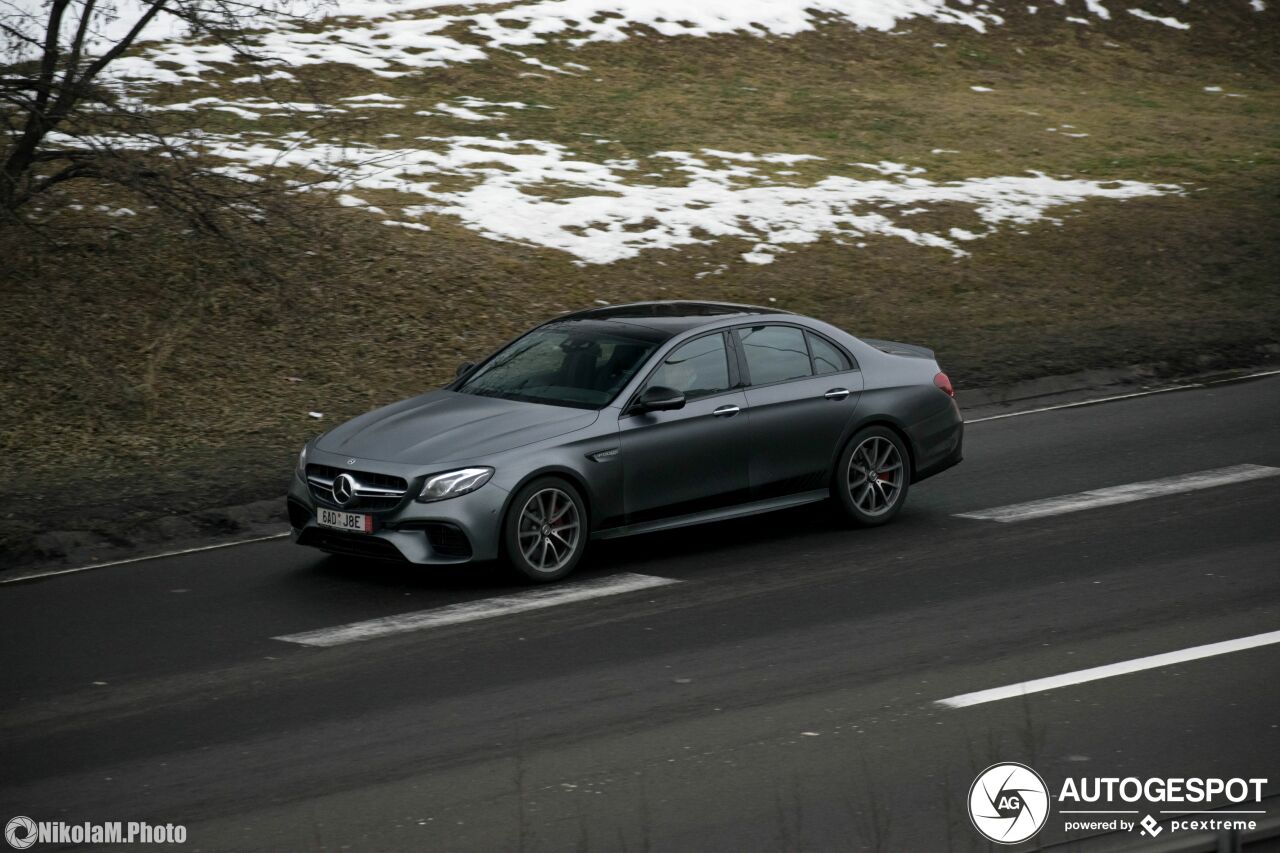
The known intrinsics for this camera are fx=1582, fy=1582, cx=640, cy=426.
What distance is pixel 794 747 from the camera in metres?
6.64

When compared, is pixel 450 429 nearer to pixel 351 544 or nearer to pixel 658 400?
pixel 351 544

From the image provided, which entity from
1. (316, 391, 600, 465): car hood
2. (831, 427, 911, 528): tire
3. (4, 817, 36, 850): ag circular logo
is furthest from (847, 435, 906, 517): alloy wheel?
(4, 817, 36, 850): ag circular logo

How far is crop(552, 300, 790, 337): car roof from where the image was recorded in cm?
1066

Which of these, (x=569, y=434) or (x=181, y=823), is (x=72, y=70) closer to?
(x=569, y=434)

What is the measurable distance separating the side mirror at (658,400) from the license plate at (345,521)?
1.81 meters

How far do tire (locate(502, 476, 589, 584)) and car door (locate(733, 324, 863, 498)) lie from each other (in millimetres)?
1368

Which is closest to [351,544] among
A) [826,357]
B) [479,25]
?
[826,357]

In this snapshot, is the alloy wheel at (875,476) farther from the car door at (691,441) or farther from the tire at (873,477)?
the car door at (691,441)

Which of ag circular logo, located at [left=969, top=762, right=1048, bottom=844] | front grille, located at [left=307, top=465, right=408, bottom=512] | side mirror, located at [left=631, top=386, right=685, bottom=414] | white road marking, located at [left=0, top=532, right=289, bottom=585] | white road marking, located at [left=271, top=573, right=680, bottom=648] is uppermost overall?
side mirror, located at [left=631, top=386, right=685, bottom=414]

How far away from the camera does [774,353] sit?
10.8 m

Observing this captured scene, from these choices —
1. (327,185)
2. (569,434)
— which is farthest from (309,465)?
(327,185)

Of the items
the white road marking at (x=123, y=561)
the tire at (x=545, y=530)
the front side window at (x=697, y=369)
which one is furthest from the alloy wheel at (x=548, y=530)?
the white road marking at (x=123, y=561)

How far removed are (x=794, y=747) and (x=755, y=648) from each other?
1.53 meters

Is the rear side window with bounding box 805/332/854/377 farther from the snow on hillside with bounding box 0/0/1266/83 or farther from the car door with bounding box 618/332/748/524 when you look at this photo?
the snow on hillside with bounding box 0/0/1266/83
